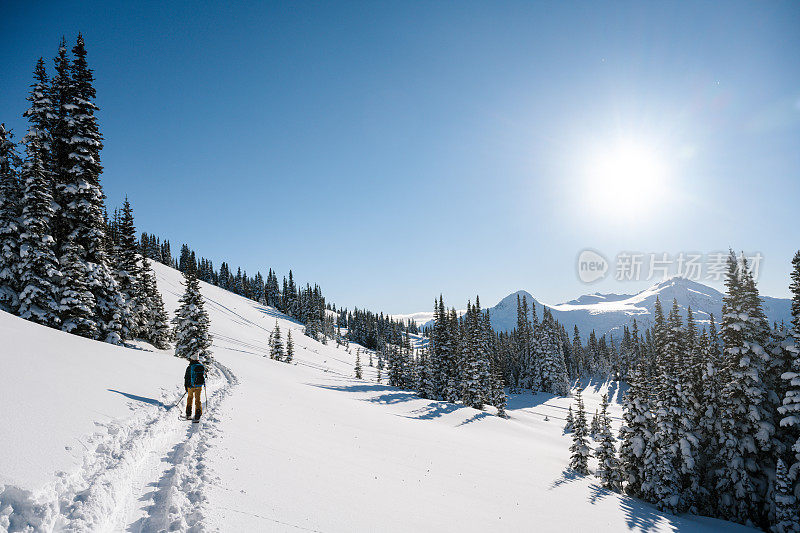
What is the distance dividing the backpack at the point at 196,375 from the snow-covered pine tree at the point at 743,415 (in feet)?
102

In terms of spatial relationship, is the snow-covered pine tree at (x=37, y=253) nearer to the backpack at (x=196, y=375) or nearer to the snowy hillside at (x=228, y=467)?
the snowy hillside at (x=228, y=467)

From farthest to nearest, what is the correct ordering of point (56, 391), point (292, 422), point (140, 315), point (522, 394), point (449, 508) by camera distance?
point (522, 394) < point (140, 315) < point (292, 422) < point (449, 508) < point (56, 391)

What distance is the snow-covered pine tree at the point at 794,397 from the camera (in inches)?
755

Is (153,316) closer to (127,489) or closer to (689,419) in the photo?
(127,489)

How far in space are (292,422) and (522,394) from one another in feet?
246

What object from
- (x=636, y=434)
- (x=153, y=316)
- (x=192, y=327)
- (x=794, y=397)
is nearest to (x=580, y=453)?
(x=636, y=434)

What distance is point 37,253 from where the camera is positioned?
63.6 ft

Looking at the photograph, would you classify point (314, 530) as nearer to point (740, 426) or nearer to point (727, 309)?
point (740, 426)

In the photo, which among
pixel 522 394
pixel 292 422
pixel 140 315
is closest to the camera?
pixel 292 422

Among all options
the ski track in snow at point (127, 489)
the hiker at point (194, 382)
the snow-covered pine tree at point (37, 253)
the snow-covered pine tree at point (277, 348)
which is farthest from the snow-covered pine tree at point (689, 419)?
the snow-covered pine tree at point (277, 348)

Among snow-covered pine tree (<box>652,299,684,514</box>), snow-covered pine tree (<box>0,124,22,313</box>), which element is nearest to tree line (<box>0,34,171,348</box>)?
snow-covered pine tree (<box>0,124,22,313</box>)

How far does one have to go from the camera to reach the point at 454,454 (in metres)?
19.0

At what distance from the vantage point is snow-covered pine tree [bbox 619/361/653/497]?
83.1ft

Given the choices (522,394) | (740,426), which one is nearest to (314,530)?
(740,426)
